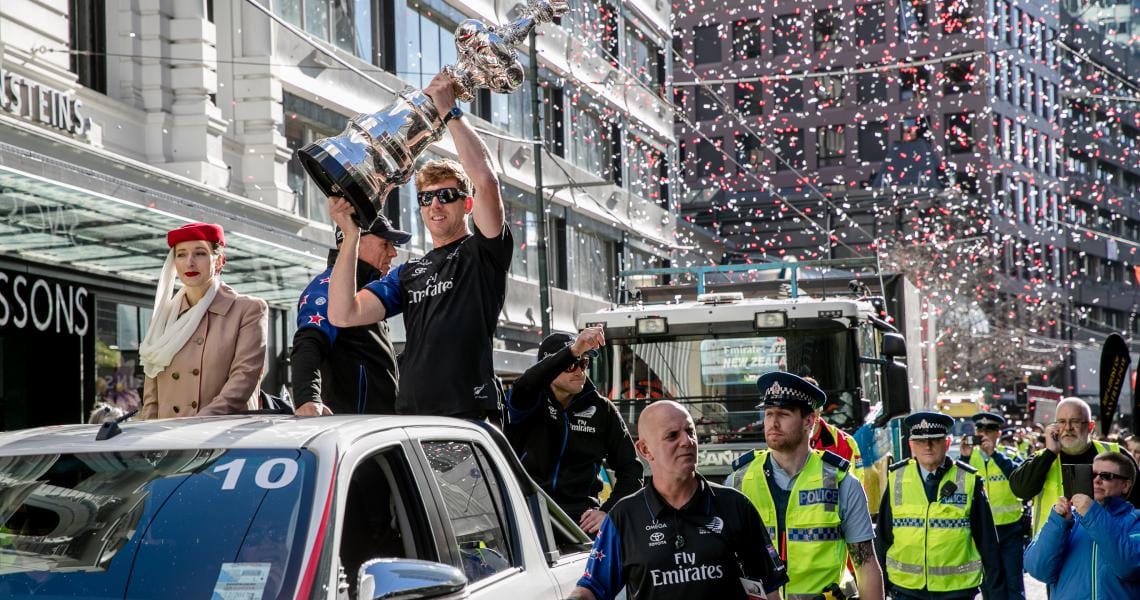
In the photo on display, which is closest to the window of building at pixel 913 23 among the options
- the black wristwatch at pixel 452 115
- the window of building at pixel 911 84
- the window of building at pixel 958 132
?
the window of building at pixel 911 84

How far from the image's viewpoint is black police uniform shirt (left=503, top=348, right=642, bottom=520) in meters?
6.97

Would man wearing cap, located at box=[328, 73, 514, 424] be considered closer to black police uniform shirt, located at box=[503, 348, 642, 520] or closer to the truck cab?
black police uniform shirt, located at box=[503, 348, 642, 520]

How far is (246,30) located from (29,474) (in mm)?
16670

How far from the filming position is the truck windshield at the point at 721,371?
42.3ft

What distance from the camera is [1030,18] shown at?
88.2 meters

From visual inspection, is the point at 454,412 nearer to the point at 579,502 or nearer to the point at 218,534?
the point at 579,502

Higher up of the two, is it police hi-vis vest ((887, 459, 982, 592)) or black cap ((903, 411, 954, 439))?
black cap ((903, 411, 954, 439))

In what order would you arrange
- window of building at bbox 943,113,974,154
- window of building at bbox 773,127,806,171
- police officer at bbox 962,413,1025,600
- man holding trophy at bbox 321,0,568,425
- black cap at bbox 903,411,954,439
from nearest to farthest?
1. man holding trophy at bbox 321,0,568,425
2. black cap at bbox 903,411,954,439
3. police officer at bbox 962,413,1025,600
4. window of building at bbox 943,113,974,154
5. window of building at bbox 773,127,806,171

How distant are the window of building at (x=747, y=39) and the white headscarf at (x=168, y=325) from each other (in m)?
78.8

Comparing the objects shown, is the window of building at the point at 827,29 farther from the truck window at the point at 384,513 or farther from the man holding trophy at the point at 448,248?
the truck window at the point at 384,513

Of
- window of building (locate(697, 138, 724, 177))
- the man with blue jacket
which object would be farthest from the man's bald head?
window of building (locate(697, 138, 724, 177))

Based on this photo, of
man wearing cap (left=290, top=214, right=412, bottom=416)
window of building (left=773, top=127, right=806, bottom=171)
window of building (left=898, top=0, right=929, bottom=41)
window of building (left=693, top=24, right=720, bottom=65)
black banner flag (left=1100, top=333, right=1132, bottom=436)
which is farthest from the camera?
window of building (left=773, top=127, right=806, bottom=171)

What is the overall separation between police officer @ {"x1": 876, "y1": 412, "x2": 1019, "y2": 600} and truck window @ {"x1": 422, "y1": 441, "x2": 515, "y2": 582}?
16.0ft

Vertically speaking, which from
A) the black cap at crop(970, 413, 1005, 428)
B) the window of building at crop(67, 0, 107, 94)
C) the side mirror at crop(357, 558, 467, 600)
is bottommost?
the black cap at crop(970, 413, 1005, 428)
